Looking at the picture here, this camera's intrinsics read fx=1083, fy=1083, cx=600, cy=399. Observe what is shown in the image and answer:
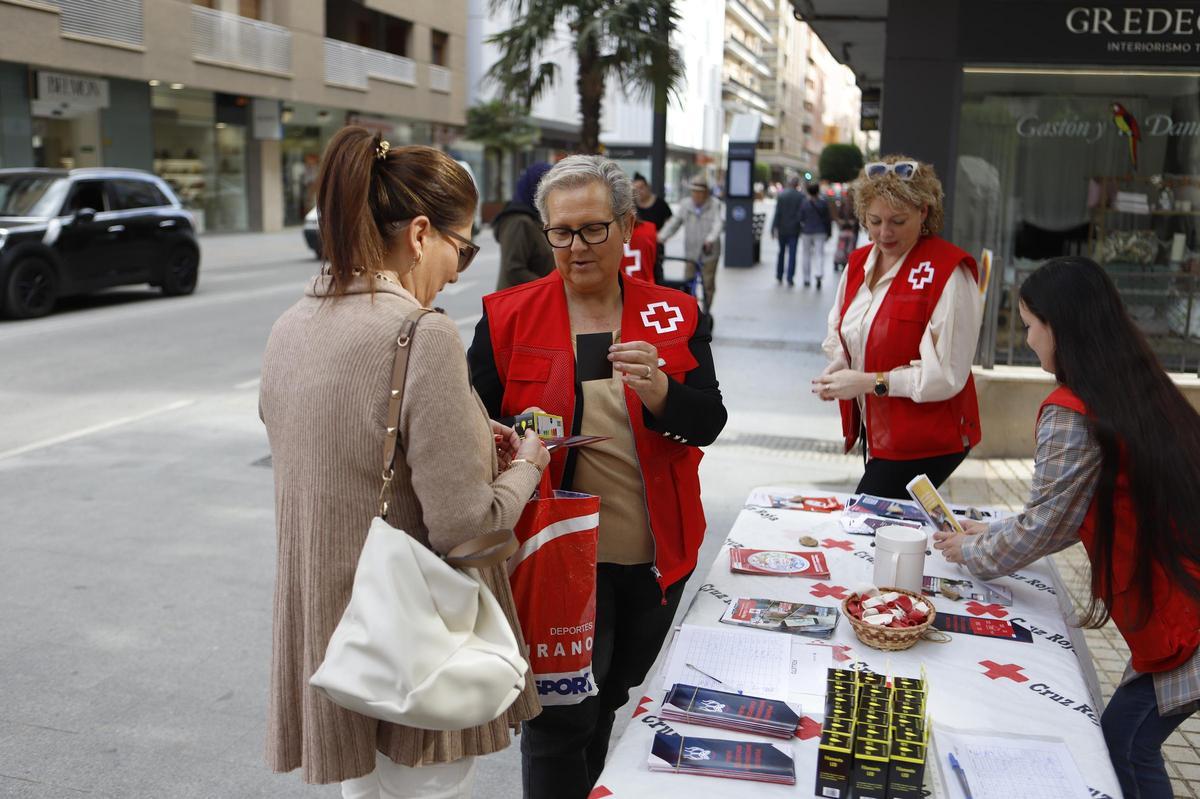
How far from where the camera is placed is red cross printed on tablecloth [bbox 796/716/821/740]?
210 centimetres

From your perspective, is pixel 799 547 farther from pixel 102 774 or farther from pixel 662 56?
pixel 662 56

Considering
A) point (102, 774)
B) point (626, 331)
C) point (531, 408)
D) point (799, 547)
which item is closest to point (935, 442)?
point (799, 547)

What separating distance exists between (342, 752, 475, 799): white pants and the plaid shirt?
4.71ft

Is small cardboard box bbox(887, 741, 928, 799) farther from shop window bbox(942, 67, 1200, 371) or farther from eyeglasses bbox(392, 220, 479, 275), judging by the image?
shop window bbox(942, 67, 1200, 371)

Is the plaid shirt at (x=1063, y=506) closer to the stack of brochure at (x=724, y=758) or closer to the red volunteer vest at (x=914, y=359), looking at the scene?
the stack of brochure at (x=724, y=758)

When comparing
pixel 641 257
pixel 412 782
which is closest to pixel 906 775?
pixel 412 782

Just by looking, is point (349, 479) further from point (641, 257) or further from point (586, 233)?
point (641, 257)

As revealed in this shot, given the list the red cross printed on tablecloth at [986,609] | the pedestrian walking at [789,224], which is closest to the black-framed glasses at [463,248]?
the red cross printed on tablecloth at [986,609]

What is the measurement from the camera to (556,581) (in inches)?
89.5

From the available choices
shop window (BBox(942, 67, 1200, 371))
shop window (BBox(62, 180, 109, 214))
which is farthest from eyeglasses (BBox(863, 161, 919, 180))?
shop window (BBox(62, 180, 109, 214))

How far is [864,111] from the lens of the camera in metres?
21.9

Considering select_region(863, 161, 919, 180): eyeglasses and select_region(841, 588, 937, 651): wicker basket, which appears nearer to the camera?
select_region(841, 588, 937, 651): wicker basket

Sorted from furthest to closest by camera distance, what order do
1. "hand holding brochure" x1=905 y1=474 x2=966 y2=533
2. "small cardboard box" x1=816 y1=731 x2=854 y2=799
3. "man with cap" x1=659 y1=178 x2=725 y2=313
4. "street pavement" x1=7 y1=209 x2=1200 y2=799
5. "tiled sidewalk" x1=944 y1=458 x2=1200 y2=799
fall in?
"man with cap" x1=659 y1=178 x2=725 y2=313
"street pavement" x1=7 y1=209 x2=1200 y2=799
"tiled sidewalk" x1=944 y1=458 x2=1200 y2=799
"hand holding brochure" x1=905 y1=474 x2=966 y2=533
"small cardboard box" x1=816 y1=731 x2=854 y2=799

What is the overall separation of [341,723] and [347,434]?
1.77ft
